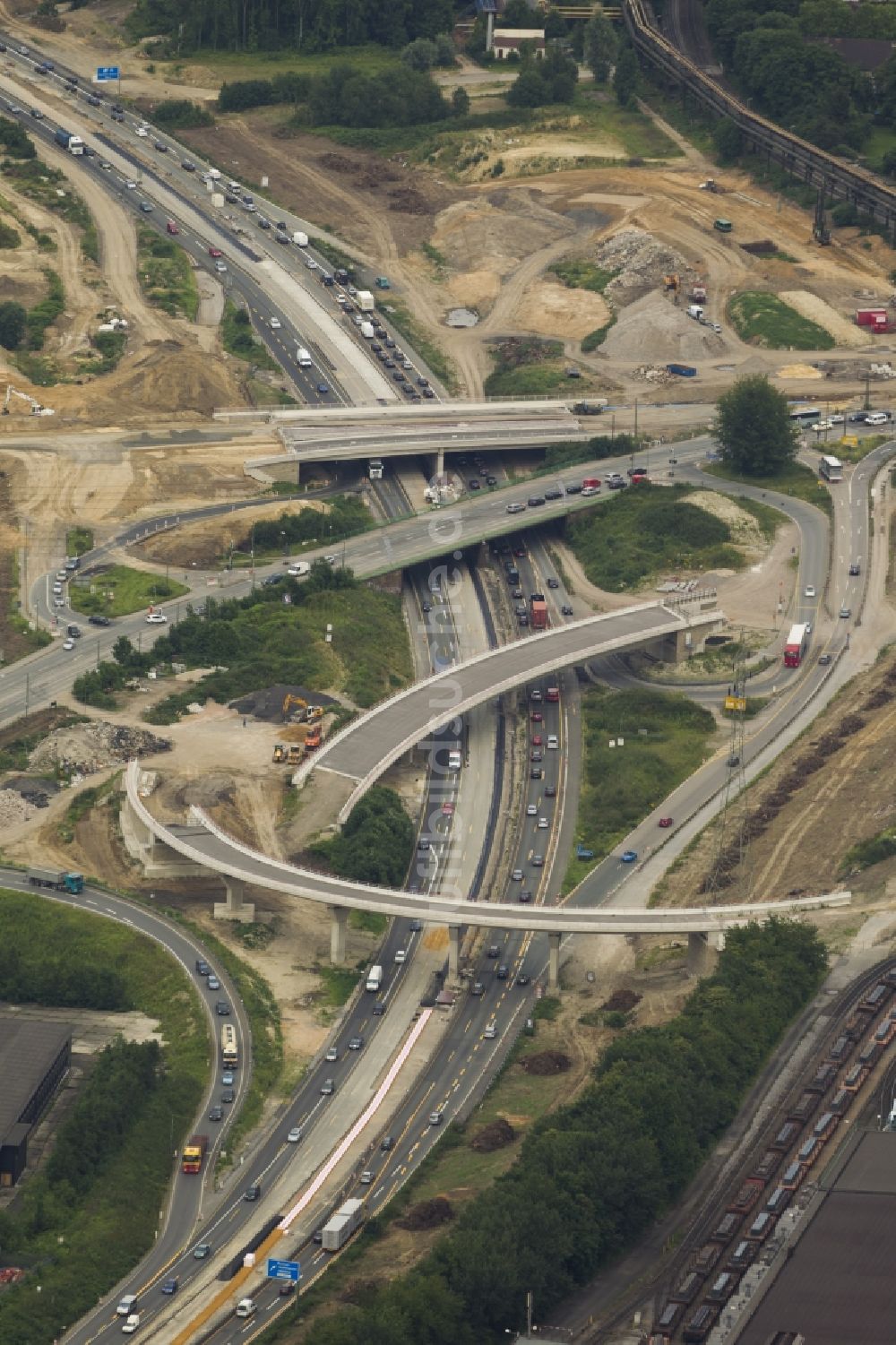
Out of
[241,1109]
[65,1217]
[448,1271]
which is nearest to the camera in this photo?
[448,1271]

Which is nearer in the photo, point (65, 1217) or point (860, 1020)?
point (65, 1217)

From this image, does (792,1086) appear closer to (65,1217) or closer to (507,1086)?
(507,1086)

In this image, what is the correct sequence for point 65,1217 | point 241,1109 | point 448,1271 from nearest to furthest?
point 448,1271, point 65,1217, point 241,1109

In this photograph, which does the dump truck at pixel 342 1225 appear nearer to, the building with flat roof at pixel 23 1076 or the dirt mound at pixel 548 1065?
the dirt mound at pixel 548 1065

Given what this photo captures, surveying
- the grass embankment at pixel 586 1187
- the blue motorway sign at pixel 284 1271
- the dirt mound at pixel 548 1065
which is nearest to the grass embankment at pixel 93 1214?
the blue motorway sign at pixel 284 1271

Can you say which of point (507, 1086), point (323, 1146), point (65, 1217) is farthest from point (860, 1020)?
point (65, 1217)
